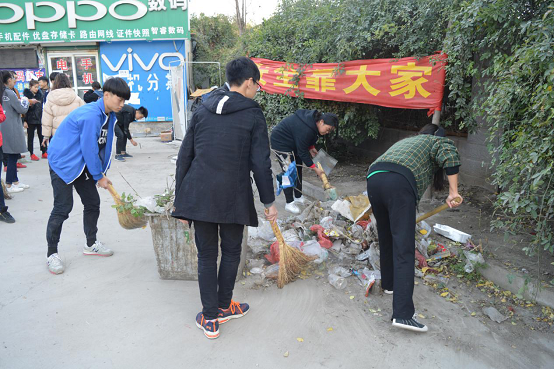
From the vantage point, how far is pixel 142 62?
516 inches

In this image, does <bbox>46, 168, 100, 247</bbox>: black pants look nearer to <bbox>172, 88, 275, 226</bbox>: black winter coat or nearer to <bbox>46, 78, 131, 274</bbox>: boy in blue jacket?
<bbox>46, 78, 131, 274</bbox>: boy in blue jacket

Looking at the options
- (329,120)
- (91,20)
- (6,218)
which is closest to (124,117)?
(6,218)

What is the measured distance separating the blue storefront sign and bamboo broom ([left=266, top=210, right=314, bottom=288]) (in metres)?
10.8

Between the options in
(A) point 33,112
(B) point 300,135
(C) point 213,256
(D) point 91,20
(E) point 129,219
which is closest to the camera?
(C) point 213,256

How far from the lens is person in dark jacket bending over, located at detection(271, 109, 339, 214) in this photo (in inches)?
208

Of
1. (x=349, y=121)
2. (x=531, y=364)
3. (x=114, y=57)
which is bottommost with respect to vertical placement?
(x=531, y=364)

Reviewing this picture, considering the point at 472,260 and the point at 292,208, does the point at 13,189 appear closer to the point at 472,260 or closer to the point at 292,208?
the point at 292,208

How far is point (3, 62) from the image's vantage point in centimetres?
1321

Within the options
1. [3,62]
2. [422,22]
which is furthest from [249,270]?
[3,62]

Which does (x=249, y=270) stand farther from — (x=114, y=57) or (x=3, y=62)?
(x=3, y=62)

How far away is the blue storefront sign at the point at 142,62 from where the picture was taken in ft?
42.8

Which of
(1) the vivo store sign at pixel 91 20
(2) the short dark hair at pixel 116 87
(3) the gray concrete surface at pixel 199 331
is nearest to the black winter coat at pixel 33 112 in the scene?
(1) the vivo store sign at pixel 91 20

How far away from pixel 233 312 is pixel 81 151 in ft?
6.52

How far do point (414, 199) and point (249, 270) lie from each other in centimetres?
172
